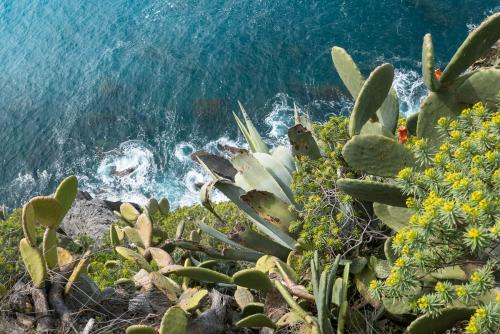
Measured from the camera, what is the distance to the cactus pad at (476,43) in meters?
3.47

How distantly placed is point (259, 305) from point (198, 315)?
464 mm

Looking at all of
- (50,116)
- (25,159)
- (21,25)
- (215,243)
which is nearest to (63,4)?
(21,25)

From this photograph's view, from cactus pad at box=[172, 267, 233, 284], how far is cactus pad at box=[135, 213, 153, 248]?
1.48 meters

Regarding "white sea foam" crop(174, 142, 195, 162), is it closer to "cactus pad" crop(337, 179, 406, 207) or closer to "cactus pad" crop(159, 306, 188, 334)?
"cactus pad" crop(159, 306, 188, 334)

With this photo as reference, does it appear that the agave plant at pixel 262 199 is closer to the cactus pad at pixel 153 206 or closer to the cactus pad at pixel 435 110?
the cactus pad at pixel 435 110

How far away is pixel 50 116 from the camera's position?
16203mm

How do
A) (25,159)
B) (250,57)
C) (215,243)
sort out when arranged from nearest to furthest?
(215,243) < (25,159) < (250,57)

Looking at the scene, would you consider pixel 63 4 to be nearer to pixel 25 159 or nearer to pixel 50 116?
pixel 50 116

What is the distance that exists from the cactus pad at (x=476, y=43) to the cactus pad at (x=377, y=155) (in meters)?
0.68

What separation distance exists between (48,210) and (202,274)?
124 cm

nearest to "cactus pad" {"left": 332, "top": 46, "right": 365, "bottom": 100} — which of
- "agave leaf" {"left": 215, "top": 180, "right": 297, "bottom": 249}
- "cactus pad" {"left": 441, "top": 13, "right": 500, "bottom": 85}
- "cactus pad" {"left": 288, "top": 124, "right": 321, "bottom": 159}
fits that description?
"cactus pad" {"left": 288, "top": 124, "right": 321, "bottom": 159}

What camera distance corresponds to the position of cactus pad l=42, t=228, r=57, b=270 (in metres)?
3.87

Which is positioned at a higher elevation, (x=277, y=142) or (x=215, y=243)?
(x=215, y=243)

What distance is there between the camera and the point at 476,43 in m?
3.56
